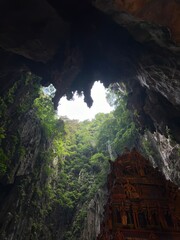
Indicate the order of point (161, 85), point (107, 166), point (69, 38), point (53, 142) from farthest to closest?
point (53, 142)
point (107, 166)
point (69, 38)
point (161, 85)

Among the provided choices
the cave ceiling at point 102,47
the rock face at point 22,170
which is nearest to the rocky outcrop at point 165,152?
the cave ceiling at point 102,47

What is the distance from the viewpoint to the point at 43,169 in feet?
55.0

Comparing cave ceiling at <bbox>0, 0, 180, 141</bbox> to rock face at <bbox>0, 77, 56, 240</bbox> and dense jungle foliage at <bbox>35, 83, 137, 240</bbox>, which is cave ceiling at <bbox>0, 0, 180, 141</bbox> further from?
dense jungle foliage at <bbox>35, 83, 137, 240</bbox>

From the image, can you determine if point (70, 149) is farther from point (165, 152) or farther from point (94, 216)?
point (165, 152)

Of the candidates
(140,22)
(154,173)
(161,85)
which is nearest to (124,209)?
(154,173)

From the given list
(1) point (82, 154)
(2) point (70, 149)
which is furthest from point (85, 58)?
(2) point (70, 149)

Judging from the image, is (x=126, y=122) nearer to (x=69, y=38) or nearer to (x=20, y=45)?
Answer: (x=69, y=38)

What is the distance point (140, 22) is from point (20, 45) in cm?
591

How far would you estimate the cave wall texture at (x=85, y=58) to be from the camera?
28.9 feet

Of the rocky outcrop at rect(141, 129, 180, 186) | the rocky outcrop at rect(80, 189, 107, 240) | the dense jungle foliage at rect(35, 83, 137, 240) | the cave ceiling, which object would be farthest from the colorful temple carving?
the dense jungle foliage at rect(35, 83, 137, 240)

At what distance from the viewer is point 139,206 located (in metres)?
7.62

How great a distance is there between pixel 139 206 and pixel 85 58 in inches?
352

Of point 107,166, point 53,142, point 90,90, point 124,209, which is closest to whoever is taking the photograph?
point 124,209

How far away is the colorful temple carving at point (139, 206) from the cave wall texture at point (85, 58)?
395 cm
